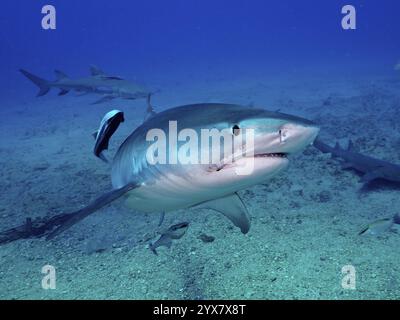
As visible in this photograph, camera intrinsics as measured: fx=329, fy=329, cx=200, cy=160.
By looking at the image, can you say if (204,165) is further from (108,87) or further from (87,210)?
(108,87)

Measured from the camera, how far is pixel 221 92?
21609 millimetres

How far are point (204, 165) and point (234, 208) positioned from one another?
1.50 metres

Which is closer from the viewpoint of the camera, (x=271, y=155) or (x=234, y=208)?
(x=271, y=155)

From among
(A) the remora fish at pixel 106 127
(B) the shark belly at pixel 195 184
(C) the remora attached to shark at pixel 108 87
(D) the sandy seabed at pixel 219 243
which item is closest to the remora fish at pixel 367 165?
(D) the sandy seabed at pixel 219 243

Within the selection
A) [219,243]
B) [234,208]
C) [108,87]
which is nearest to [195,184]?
[234,208]

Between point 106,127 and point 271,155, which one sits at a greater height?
point 106,127

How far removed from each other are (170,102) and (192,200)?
16.8 m

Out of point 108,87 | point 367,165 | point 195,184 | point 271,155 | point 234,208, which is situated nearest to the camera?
point 271,155

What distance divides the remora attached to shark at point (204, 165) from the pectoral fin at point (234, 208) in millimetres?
11

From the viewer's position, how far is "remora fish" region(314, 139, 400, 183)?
5.99 metres

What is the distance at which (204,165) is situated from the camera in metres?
2.38

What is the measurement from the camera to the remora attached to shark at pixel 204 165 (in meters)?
2.16

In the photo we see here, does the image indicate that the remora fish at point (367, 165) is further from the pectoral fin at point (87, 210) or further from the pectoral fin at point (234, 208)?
the pectoral fin at point (87, 210)

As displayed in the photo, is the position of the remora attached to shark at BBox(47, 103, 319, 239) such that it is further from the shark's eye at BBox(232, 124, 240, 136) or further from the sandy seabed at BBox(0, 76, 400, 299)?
the sandy seabed at BBox(0, 76, 400, 299)
